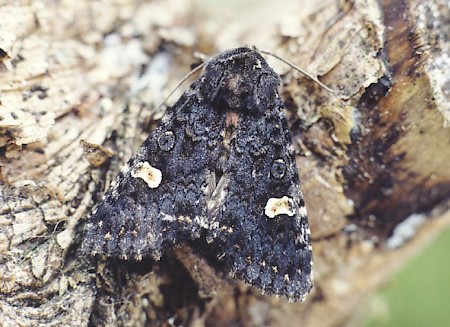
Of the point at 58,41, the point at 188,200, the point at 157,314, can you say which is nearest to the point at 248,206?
the point at 188,200

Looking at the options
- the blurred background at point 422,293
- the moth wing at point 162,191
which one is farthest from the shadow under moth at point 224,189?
the blurred background at point 422,293

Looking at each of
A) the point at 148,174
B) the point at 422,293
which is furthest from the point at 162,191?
→ the point at 422,293

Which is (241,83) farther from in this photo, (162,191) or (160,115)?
(162,191)

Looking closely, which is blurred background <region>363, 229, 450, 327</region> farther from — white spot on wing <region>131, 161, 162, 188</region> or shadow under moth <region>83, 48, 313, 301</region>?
white spot on wing <region>131, 161, 162, 188</region>

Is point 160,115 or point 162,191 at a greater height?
point 160,115

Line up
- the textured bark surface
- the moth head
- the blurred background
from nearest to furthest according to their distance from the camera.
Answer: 1. the textured bark surface
2. the moth head
3. the blurred background

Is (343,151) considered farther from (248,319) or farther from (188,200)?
(248,319)

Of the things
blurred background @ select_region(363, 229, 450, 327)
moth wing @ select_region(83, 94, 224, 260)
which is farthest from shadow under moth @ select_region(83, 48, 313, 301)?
blurred background @ select_region(363, 229, 450, 327)
